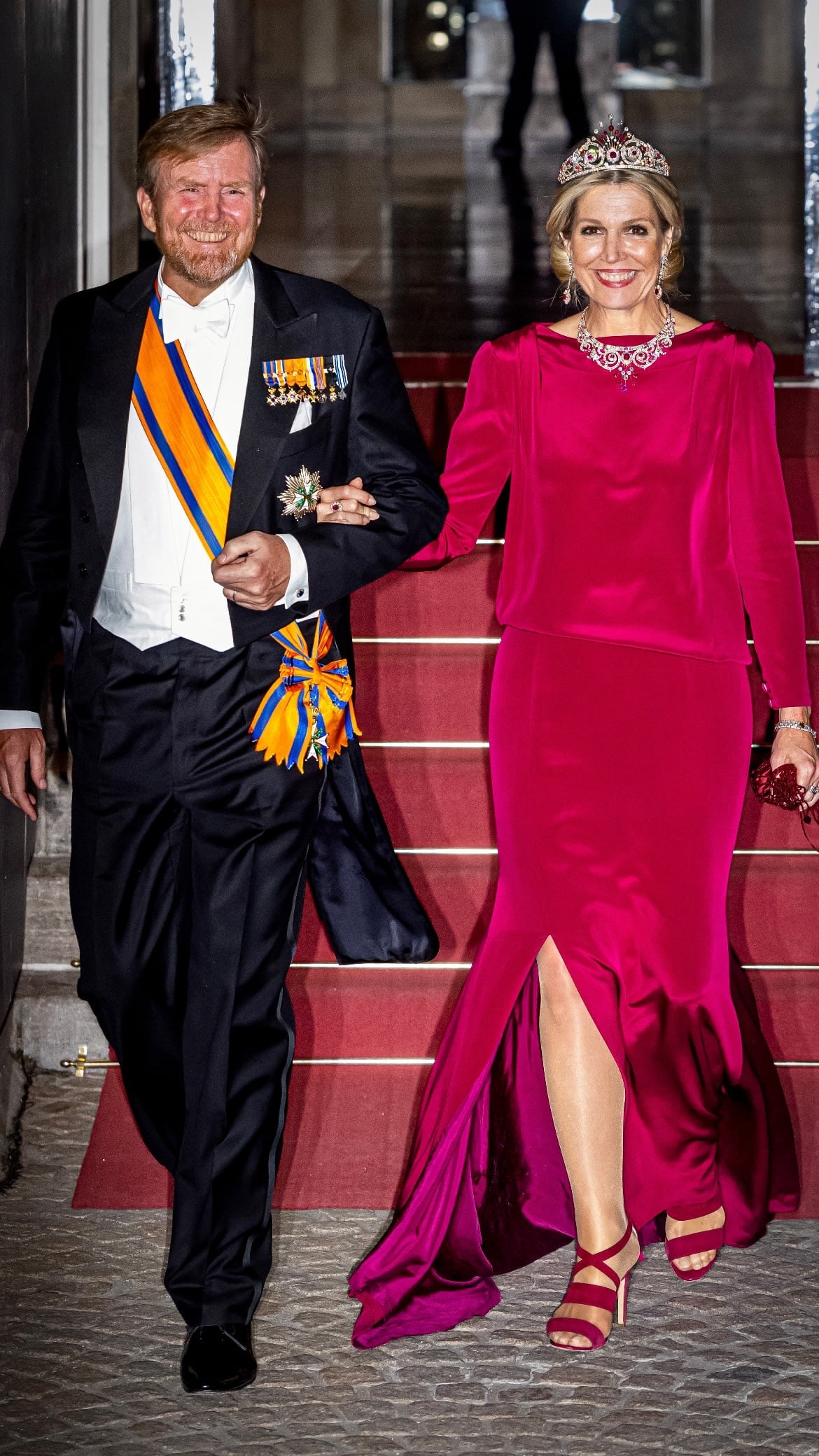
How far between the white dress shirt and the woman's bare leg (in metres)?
0.88

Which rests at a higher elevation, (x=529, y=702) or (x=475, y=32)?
(x=475, y=32)

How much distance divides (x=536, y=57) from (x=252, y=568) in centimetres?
1131

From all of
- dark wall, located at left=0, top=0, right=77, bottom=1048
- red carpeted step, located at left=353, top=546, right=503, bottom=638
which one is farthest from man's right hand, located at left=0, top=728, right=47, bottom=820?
red carpeted step, located at left=353, top=546, right=503, bottom=638

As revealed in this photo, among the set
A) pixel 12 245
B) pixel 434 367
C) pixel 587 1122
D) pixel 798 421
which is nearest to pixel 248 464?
pixel 587 1122

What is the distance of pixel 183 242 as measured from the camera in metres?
2.88

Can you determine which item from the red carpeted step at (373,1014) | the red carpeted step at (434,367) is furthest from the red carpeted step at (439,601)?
the red carpeted step at (434,367)

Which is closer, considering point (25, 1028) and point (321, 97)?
point (25, 1028)

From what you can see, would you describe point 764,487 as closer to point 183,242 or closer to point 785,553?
point 785,553

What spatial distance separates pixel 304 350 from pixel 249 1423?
163 cm

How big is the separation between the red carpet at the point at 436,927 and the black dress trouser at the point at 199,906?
2.12 feet

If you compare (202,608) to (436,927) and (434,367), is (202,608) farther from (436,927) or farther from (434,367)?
(434,367)

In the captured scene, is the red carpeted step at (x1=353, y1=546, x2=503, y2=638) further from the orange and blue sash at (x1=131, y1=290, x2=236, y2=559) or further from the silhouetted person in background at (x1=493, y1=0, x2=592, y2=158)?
the silhouetted person in background at (x1=493, y1=0, x2=592, y2=158)

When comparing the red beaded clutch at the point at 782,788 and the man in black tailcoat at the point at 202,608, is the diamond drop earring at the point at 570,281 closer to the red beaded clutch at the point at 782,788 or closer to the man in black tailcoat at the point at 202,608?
the man in black tailcoat at the point at 202,608

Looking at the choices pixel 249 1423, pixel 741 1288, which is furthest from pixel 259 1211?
pixel 741 1288
